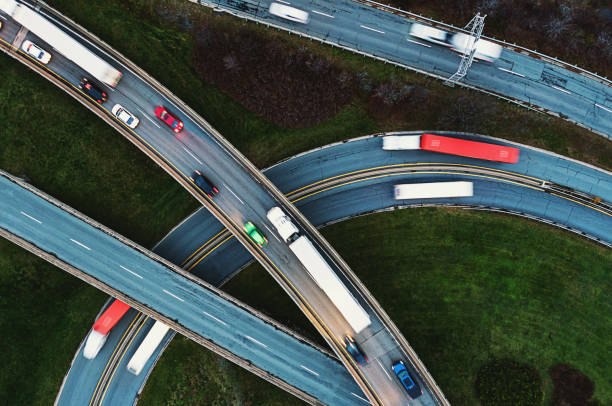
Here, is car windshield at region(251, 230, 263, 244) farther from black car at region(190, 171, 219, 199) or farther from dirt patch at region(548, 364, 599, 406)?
dirt patch at region(548, 364, 599, 406)

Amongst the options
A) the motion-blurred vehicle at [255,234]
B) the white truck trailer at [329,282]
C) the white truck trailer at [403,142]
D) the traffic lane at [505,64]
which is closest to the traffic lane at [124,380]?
the motion-blurred vehicle at [255,234]

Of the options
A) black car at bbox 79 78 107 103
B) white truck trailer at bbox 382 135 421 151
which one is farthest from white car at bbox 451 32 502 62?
black car at bbox 79 78 107 103

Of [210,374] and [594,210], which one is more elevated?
[594,210]

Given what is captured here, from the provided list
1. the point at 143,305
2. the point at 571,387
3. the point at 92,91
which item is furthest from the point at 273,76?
the point at 571,387

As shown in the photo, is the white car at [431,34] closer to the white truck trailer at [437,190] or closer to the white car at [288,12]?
the white car at [288,12]

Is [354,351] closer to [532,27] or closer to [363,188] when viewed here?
[363,188]

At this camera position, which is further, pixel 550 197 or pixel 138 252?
pixel 550 197

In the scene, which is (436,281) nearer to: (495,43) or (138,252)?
(495,43)

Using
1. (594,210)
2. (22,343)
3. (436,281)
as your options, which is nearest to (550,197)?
(594,210)
